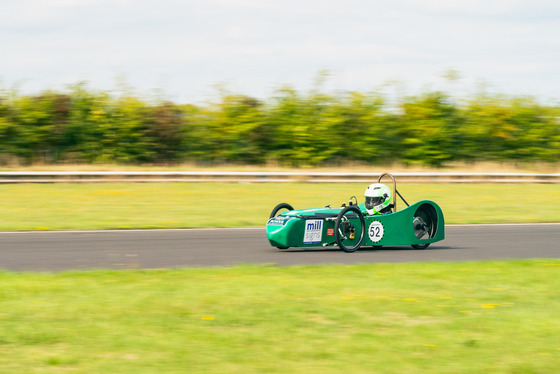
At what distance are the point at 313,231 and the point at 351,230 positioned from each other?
69 cm

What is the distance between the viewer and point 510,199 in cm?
2394

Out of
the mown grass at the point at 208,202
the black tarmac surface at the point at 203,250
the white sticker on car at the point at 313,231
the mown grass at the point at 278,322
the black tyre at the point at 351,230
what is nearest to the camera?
the mown grass at the point at 278,322

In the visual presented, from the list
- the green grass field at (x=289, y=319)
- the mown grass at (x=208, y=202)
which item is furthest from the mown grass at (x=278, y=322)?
the mown grass at (x=208, y=202)

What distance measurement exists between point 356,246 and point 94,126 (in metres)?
23.6

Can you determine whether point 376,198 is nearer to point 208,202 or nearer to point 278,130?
point 208,202

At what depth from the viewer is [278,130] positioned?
1371 inches

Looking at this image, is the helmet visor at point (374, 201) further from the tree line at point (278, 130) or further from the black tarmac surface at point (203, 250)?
the tree line at point (278, 130)

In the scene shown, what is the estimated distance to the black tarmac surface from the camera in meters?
10.9

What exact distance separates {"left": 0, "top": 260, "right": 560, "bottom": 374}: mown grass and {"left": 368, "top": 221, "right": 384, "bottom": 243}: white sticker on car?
2.55m

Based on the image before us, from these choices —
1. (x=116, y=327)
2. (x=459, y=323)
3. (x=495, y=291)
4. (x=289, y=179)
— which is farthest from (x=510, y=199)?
(x=116, y=327)

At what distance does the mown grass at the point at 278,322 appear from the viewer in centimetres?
543

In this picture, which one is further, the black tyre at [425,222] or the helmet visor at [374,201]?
the black tyre at [425,222]

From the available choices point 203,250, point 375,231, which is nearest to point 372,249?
point 375,231

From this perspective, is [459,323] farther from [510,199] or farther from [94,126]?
[94,126]
